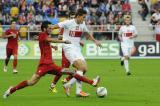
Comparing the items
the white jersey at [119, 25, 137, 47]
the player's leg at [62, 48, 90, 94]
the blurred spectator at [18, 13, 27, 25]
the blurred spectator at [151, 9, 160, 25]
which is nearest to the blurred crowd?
the blurred spectator at [18, 13, 27, 25]

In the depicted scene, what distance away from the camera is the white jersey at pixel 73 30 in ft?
62.3

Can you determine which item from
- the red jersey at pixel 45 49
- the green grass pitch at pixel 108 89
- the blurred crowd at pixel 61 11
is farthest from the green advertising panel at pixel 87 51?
the red jersey at pixel 45 49

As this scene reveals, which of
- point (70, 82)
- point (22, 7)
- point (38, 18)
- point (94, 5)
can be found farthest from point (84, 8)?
point (70, 82)

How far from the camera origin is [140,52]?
130 feet

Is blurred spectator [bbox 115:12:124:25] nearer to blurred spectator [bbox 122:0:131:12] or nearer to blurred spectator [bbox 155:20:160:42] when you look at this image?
blurred spectator [bbox 122:0:131:12]

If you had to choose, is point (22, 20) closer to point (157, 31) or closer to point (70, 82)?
point (157, 31)

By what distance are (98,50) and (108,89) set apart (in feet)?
61.2

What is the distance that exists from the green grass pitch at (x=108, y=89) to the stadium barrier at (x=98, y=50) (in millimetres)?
7800

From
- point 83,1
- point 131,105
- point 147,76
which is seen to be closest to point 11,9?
point 83,1

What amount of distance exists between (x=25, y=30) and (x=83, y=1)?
5569mm

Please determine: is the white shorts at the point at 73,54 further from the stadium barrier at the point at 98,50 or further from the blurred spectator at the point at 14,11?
the blurred spectator at the point at 14,11

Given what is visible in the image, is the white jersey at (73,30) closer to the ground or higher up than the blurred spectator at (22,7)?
closer to the ground

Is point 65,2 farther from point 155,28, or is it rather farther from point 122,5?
point 155,28

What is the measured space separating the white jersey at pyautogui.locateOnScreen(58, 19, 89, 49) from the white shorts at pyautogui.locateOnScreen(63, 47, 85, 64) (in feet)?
0.47
